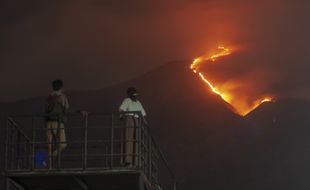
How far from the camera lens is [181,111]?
127 ft

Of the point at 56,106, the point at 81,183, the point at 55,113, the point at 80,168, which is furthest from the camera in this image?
the point at 56,106

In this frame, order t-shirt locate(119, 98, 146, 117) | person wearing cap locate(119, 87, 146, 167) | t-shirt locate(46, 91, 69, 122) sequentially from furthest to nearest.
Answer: t-shirt locate(119, 98, 146, 117)
t-shirt locate(46, 91, 69, 122)
person wearing cap locate(119, 87, 146, 167)

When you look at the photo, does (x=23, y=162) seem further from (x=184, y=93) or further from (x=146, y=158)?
(x=184, y=93)

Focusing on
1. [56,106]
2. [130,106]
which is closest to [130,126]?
[130,106]

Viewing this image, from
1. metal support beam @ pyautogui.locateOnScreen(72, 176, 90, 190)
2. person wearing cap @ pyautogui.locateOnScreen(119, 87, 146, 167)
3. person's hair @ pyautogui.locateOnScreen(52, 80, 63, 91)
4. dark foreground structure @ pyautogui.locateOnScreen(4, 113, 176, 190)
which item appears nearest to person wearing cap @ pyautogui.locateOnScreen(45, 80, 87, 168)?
person's hair @ pyautogui.locateOnScreen(52, 80, 63, 91)

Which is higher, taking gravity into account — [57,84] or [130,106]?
[57,84]

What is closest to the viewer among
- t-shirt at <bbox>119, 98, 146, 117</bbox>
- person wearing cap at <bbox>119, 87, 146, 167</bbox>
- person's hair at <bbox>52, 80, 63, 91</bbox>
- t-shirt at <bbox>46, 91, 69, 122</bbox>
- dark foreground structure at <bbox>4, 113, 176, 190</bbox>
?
dark foreground structure at <bbox>4, 113, 176, 190</bbox>

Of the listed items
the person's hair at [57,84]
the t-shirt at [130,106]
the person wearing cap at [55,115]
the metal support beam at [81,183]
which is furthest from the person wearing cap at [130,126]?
the person's hair at [57,84]

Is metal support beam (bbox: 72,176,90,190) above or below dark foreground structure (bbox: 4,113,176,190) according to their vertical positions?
below

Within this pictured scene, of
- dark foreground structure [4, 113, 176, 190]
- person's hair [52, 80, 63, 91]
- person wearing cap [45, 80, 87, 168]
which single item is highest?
person's hair [52, 80, 63, 91]

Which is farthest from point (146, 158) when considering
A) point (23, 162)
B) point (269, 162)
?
point (269, 162)

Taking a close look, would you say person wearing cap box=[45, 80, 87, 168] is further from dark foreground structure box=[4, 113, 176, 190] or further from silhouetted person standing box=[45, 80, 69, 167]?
dark foreground structure box=[4, 113, 176, 190]

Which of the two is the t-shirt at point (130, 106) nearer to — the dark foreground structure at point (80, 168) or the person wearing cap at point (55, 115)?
the dark foreground structure at point (80, 168)

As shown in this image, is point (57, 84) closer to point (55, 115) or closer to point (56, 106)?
point (56, 106)
